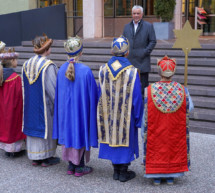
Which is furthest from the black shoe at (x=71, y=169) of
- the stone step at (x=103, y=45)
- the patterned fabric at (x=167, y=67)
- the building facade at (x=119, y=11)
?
the building facade at (x=119, y=11)

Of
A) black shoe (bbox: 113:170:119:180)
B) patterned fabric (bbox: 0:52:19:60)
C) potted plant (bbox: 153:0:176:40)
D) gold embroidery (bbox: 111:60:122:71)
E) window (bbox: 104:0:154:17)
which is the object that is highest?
window (bbox: 104:0:154:17)

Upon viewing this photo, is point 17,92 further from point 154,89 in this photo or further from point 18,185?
point 154,89

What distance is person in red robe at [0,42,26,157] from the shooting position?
563 centimetres

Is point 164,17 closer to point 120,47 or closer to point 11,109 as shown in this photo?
point 11,109

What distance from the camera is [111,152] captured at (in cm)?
466

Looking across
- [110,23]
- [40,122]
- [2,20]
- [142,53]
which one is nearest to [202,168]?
[40,122]

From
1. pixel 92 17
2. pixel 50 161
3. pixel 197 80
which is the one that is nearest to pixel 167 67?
pixel 50 161

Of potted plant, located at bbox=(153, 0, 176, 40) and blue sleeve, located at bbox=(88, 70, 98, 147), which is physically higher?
potted plant, located at bbox=(153, 0, 176, 40)

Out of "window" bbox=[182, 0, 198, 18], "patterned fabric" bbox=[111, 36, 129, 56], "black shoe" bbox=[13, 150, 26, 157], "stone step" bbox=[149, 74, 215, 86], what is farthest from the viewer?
"window" bbox=[182, 0, 198, 18]

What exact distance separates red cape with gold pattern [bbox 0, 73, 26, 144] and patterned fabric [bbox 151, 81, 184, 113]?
2.31 meters

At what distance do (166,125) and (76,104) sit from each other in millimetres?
1174

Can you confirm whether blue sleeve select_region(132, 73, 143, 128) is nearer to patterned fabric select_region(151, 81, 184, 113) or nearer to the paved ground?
patterned fabric select_region(151, 81, 184, 113)

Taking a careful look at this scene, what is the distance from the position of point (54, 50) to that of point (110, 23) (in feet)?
17.6

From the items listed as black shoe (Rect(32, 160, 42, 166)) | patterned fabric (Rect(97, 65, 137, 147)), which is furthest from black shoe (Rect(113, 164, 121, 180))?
black shoe (Rect(32, 160, 42, 166))
